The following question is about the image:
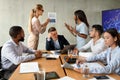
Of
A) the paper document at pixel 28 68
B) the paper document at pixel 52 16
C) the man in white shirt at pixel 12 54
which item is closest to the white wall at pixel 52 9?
the paper document at pixel 52 16

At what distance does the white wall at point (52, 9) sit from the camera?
509 centimetres

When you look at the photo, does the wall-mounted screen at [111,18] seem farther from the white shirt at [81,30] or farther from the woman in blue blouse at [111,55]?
the woman in blue blouse at [111,55]

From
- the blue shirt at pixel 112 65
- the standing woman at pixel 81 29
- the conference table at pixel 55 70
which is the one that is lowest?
the conference table at pixel 55 70

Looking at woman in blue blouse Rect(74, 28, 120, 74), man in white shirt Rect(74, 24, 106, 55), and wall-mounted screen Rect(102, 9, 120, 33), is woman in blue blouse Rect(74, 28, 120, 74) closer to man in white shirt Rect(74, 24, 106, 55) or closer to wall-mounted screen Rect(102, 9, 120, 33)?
man in white shirt Rect(74, 24, 106, 55)

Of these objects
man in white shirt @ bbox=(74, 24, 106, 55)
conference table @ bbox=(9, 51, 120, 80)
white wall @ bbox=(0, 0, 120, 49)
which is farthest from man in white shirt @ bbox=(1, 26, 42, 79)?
white wall @ bbox=(0, 0, 120, 49)

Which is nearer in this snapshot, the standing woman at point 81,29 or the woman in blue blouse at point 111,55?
the woman in blue blouse at point 111,55

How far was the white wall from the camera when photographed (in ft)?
16.7

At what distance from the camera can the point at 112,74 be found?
85.4 inches

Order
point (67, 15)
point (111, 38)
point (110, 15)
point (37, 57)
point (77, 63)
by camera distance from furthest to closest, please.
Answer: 1. point (67, 15)
2. point (110, 15)
3. point (37, 57)
4. point (77, 63)
5. point (111, 38)

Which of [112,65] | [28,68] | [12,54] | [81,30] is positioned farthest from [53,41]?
[112,65]

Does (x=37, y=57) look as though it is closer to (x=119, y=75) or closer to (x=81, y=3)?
(x=119, y=75)

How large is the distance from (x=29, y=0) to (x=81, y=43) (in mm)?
2015

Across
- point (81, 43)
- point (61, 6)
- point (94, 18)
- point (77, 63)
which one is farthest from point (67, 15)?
point (77, 63)

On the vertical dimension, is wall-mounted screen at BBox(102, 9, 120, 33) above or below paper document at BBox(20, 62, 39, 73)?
above
